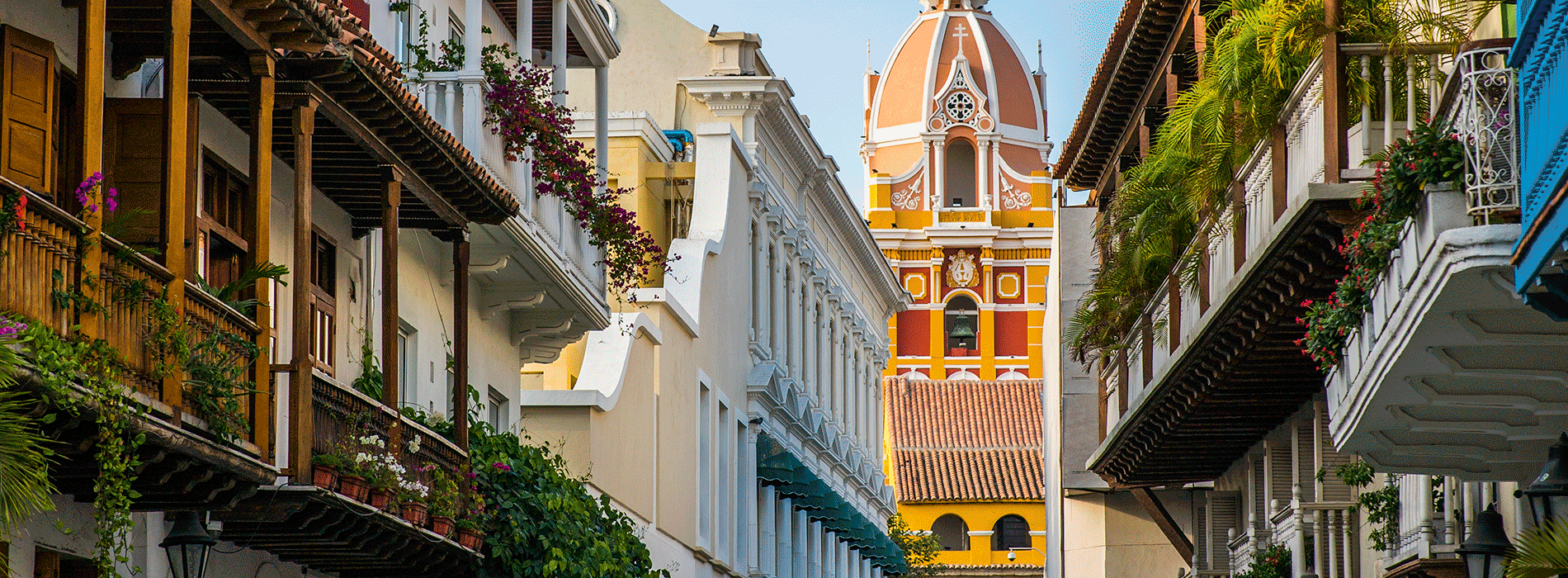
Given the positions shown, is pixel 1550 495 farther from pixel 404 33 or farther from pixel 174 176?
pixel 404 33

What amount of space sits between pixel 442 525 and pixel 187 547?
367 cm

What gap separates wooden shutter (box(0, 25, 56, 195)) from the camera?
10.9 meters

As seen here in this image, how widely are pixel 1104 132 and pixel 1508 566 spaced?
16907 millimetres

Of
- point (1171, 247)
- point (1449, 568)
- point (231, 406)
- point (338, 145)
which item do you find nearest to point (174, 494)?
point (231, 406)

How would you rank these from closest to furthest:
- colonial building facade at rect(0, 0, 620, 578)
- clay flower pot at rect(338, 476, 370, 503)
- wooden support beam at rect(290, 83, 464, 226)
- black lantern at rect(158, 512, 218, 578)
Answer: colonial building facade at rect(0, 0, 620, 578), black lantern at rect(158, 512, 218, 578), clay flower pot at rect(338, 476, 370, 503), wooden support beam at rect(290, 83, 464, 226)

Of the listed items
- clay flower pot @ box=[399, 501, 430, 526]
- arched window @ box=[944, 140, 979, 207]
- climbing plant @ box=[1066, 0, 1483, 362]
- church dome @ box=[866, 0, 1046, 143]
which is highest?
church dome @ box=[866, 0, 1046, 143]

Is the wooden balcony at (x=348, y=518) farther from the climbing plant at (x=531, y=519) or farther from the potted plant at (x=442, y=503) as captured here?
the climbing plant at (x=531, y=519)

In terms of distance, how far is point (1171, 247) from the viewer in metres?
20.0

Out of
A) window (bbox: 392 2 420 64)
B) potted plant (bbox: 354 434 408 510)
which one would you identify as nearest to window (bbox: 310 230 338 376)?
potted plant (bbox: 354 434 408 510)

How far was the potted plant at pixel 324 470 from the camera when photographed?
12.9 metres

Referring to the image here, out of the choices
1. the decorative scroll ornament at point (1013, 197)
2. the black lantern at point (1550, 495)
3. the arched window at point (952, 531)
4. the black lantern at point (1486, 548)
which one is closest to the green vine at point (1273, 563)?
the black lantern at point (1486, 548)

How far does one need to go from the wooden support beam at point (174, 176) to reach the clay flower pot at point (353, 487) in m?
2.76

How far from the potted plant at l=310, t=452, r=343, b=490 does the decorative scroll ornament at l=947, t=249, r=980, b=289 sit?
67705 mm

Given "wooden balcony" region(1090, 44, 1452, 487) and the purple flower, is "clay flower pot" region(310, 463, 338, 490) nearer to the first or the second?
the purple flower
